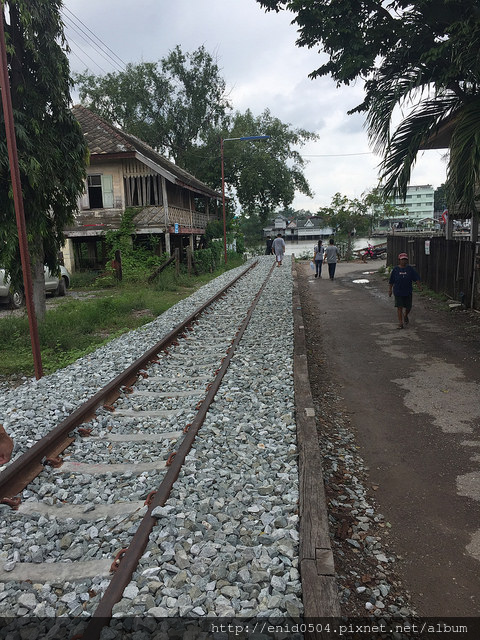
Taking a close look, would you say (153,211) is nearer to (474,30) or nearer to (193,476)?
(474,30)

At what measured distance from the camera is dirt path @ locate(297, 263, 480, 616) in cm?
313

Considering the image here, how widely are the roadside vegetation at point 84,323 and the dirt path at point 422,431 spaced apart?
4.23m

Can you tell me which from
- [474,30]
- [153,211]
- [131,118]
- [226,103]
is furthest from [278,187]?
[474,30]

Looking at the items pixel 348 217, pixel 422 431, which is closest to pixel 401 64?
pixel 422 431

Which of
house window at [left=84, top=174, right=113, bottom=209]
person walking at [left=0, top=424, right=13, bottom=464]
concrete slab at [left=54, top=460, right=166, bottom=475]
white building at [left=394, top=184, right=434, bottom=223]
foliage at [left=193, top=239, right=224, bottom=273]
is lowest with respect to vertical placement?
concrete slab at [left=54, top=460, right=166, bottom=475]

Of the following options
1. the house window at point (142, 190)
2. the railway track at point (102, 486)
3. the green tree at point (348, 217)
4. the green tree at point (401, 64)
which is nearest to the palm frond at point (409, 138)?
the green tree at point (401, 64)

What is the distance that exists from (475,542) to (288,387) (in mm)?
2960

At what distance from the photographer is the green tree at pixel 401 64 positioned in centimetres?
684

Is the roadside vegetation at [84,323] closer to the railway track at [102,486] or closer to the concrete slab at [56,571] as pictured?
the railway track at [102,486]

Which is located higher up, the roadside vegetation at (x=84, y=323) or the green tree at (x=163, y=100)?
the green tree at (x=163, y=100)

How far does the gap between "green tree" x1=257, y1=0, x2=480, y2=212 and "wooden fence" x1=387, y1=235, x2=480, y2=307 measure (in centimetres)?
446

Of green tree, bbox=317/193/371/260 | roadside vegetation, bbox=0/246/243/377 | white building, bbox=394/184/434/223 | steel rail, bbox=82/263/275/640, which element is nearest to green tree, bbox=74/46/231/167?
green tree, bbox=317/193/371/260

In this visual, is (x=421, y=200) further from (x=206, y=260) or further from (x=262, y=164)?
(x=206, y=260)

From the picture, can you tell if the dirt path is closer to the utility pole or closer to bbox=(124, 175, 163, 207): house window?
the utility pole
